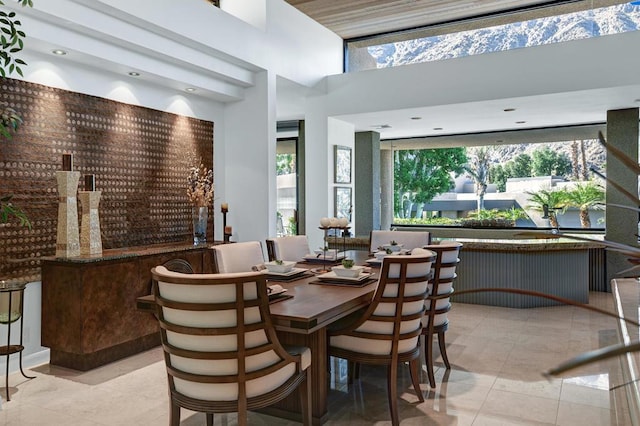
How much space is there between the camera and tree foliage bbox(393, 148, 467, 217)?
32.8 ft

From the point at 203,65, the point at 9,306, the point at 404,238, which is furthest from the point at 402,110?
the point at 9,306

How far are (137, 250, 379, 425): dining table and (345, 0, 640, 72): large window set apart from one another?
169 inches

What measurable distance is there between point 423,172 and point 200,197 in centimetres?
605

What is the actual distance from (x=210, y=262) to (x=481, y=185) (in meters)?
6.74

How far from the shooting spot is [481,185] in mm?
9836

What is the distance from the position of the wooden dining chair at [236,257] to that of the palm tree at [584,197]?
250 inches

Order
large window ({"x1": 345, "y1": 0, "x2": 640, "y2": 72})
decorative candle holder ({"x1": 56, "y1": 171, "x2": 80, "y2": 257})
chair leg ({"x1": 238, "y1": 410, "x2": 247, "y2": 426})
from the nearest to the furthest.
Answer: chair leg ({"x1": 238, "y1": 410, "x2": 247, "y2": 426}) → decorative candle holder ({"x1": 56, "y1": 171, "x2": 80, "y2": 257}) → large window ({"x1": 345, "y1": 0, "x2": 640, "y2": 72})

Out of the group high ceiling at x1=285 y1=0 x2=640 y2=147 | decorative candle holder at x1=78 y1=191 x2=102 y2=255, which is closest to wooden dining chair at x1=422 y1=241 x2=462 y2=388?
decorative candle holder at x1=78 y1=191 x2=102 y2=255

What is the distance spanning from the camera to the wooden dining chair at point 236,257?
11.0ft

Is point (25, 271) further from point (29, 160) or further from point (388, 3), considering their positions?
point (388, 3)

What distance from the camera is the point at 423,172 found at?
400 inches

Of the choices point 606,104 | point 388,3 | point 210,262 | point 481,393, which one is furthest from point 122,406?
point 606,104

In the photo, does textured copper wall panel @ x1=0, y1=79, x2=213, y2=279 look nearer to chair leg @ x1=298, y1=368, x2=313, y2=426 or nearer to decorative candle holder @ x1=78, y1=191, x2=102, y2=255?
decorative candle holder @ x1=78, y1=191, x2=102, y2=255

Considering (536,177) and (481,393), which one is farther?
(536,177)
